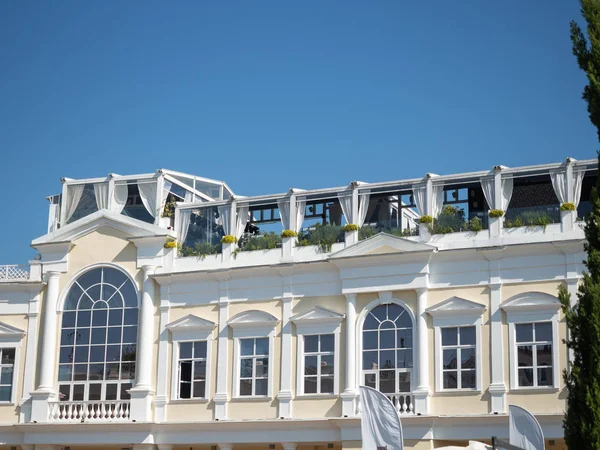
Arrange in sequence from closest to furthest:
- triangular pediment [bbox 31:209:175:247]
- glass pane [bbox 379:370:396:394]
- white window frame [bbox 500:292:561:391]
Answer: white window frame [bbox 500:292:561:391] < glass pane [bbox 379:370:396:394] < triangular pediment [bbox 31:209:175:247]

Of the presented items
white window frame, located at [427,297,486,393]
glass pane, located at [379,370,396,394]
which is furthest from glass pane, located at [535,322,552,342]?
glass pane, located at [379,370,396,394]

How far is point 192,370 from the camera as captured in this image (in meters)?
36.9

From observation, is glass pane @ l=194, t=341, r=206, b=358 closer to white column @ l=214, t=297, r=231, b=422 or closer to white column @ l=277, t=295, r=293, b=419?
white column @ l=214, t=297, r=231, b=422

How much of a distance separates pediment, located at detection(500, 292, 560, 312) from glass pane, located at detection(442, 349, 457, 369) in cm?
216

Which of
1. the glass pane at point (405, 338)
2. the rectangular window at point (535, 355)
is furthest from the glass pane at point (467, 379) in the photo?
the glass pane at point (405, 338)

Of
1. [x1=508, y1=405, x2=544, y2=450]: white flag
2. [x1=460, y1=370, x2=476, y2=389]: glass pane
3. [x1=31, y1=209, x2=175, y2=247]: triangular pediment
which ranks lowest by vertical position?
[x1=508, y1=405, x2=544, y2=450]: white flag

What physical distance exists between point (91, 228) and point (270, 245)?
712 centimetres

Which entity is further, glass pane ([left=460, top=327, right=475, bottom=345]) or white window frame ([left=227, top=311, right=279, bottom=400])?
white window frame ([left=227, top=311, right=279, bottom=400])

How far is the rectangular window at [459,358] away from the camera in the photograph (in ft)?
108

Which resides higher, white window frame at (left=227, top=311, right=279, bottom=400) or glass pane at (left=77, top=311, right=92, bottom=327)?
glass pane at (left=77, top=311, right=92, bottom=327)


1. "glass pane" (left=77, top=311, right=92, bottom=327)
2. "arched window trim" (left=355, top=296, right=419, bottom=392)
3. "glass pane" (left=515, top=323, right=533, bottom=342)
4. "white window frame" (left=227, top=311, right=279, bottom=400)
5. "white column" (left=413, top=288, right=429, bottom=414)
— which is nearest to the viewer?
"glass pane" (left=515, top=323, right=533, bottom=342)

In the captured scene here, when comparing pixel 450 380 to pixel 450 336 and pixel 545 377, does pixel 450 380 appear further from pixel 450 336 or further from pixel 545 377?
pixel 545 377

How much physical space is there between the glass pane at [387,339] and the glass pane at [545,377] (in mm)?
4736

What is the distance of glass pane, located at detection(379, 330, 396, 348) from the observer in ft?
112
